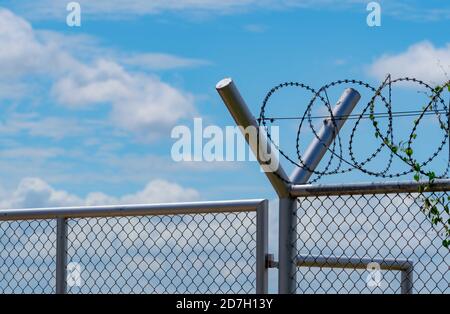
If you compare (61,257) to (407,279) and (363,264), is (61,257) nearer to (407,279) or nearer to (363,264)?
(363,264)

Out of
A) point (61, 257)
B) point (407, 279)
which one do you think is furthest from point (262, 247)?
point (407, 279)

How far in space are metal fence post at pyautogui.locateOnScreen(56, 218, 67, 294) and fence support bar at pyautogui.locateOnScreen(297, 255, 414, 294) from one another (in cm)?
170

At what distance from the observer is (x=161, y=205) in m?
6.71

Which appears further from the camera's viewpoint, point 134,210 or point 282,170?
point 134,210

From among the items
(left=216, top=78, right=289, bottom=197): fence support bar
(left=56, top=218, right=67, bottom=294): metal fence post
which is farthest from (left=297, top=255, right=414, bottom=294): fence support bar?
(left=56, top=218, right=67, bottom=294): metal fence post

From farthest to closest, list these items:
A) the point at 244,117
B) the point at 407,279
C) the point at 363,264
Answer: the point at 407,279 < the point at 363,264 < the point at 244,117

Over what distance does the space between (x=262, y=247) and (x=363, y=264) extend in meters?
1.87

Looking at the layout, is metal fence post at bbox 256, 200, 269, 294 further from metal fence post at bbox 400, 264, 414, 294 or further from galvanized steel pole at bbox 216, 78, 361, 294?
metal fence post at bbox 400, 264, 414, 294

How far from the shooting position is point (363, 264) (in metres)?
7.97

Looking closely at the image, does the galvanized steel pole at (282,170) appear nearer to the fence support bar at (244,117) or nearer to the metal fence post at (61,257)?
the fence support bar at (244,117)

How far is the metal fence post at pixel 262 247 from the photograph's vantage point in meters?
6.27

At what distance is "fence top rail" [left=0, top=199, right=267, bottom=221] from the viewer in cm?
645

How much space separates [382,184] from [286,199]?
610 mm
